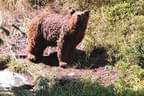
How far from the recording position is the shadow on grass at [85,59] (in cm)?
674

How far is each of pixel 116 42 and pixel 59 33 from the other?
146 cm

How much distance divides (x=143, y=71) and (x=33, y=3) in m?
5.06

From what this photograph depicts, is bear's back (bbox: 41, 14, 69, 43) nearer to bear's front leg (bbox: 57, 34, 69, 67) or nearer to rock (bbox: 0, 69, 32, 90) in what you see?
bear's front leg (bbox: 57, 34, 69, 67)

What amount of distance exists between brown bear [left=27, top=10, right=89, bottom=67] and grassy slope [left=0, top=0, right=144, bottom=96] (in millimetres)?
595

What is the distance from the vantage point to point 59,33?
6.52m

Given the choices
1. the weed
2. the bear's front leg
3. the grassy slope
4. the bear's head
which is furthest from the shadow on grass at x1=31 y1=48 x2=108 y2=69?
the bear's head

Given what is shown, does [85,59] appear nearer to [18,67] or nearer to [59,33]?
[59,33]

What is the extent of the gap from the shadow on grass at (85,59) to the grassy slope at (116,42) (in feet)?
0.18

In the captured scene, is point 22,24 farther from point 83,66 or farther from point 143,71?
point 143,71

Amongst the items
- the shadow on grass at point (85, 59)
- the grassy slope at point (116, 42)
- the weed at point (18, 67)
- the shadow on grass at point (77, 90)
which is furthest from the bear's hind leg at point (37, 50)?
the shadow on grass at point (77, 90)

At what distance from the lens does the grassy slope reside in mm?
5512

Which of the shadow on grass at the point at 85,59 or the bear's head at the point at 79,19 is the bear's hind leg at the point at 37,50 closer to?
the shadow on grass at the point at 85,59

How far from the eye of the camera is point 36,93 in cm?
572

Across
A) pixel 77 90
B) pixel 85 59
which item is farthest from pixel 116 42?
pixel 77 90
